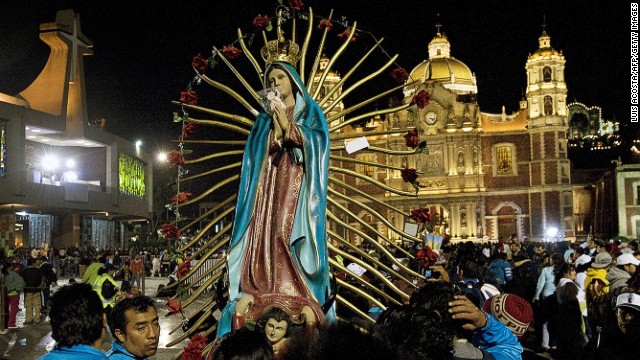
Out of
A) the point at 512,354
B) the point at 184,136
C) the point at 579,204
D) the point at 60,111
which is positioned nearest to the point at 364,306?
the point at 184,136

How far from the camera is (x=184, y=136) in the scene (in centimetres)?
688

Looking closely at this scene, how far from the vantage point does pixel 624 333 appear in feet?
16.0

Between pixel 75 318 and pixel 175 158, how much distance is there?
3.08 metres

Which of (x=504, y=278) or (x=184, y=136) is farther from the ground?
(x=184, y=136)

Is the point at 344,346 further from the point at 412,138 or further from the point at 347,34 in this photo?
the point at 347,34

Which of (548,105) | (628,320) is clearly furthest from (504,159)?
(628,320)

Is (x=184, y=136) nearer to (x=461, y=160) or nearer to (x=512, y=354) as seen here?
(x=512, y=354)

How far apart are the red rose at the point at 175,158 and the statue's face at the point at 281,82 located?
131 cm

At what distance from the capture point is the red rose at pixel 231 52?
22.6 ft

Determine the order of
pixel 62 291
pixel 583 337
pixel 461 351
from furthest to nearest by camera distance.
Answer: pixel 583 337
pixel 62 291
pixel 461 351

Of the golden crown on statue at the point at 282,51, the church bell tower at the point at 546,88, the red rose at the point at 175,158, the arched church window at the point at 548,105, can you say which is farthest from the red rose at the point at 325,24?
the arched church window at the point at 548,105

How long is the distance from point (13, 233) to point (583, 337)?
34.4m

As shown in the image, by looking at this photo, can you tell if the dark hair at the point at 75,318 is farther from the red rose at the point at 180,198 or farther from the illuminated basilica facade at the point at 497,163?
the illuminated basilica facade at the point at 497,163

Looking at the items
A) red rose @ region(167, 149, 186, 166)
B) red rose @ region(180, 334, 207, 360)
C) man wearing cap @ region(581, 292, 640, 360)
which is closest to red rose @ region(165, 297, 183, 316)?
red rose @ region(180, 334, 207, 360)
